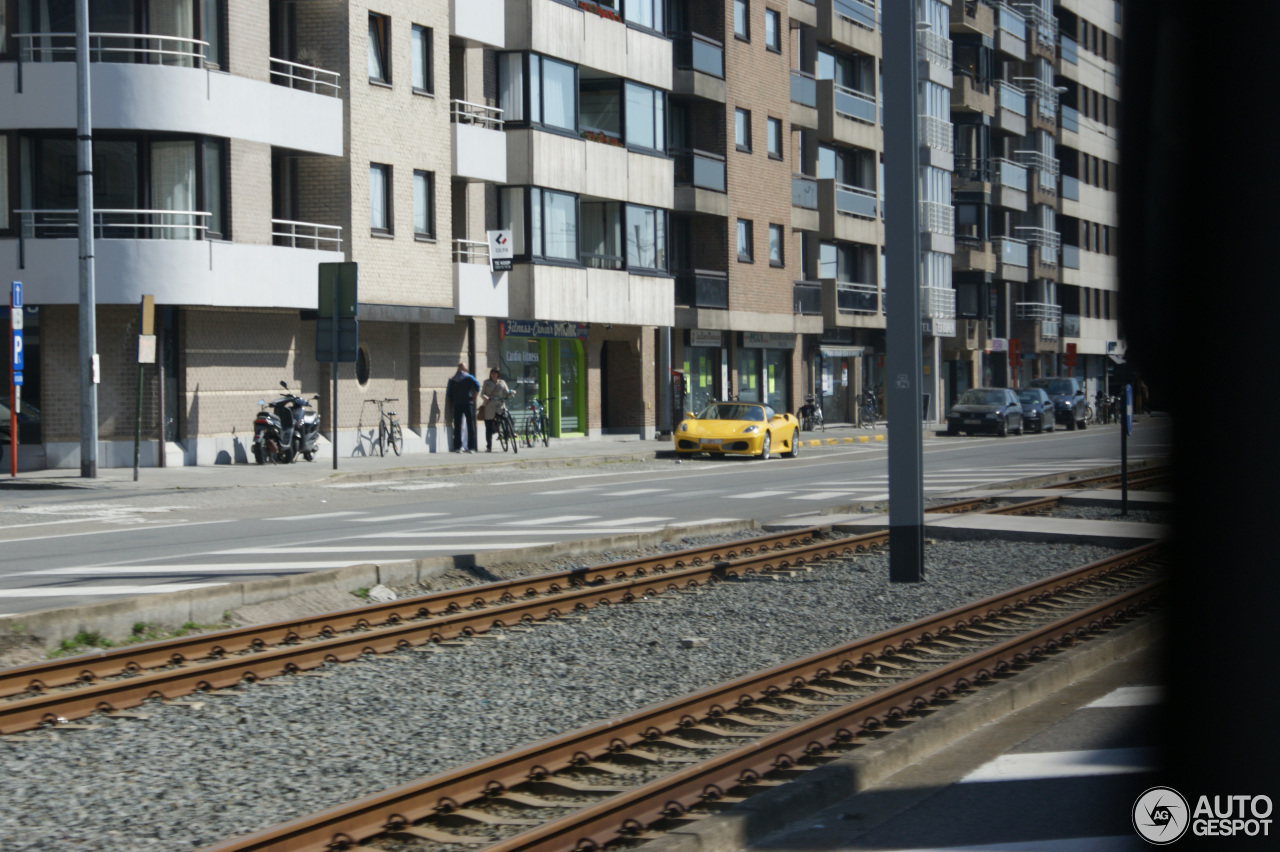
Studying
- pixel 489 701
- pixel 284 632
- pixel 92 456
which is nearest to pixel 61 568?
pixel 284 632

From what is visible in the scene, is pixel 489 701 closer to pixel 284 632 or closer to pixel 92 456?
pixel 284 632

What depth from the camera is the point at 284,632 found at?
999cm

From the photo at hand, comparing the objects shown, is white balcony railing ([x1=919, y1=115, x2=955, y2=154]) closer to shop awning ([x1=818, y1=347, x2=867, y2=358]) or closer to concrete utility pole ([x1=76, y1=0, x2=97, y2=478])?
shop awning ([x1=818, y1=347, x2=867, y2=358])

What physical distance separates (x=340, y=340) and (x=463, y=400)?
23.7 ft

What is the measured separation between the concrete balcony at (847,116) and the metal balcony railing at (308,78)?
27473 millimetres

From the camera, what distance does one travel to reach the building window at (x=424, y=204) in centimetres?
3403

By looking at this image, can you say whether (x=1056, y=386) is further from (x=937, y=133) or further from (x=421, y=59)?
(x=421, y=59)

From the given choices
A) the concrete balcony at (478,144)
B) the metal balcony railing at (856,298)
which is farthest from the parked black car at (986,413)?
the concrete balcony at (478,144)

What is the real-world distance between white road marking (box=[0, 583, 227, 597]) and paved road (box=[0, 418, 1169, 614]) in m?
0.02

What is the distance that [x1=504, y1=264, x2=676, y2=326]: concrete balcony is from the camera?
37500mm

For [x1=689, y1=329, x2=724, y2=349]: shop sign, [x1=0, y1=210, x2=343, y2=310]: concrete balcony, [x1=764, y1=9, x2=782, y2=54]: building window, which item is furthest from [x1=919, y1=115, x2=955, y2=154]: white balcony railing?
[x1=0, y1=210, x2=343, y2=310]: concrete balcony

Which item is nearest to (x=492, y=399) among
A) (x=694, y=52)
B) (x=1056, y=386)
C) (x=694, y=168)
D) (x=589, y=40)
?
(x=589, y=40)

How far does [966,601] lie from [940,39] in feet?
199

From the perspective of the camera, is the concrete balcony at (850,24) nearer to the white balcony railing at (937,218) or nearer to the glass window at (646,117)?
the white balcony railing at (937,218)
